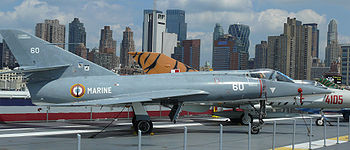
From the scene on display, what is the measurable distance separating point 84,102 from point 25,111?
9.06 m

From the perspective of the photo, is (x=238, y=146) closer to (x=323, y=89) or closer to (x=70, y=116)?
(x=323, y=89)

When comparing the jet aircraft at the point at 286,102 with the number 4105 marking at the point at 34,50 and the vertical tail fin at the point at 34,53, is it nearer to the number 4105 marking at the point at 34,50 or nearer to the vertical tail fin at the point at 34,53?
the vertical tail fin at the point at 34,53

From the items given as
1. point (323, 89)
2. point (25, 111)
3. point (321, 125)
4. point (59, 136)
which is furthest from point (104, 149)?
point (321, 125)

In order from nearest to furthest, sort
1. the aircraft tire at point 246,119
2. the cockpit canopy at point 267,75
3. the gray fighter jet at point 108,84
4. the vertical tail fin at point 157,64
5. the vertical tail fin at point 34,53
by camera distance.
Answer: the gray fighter jet at point 108,84 → the vertical tail fin at point 34,53 → the cockpit canopy at point 267,75 → the aircraft tire at point 246,119 → the vertical tail fin at point 157,64

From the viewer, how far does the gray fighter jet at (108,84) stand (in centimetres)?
1753

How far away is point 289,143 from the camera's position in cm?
1520

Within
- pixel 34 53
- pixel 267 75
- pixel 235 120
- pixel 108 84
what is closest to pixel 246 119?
pixel 235 120

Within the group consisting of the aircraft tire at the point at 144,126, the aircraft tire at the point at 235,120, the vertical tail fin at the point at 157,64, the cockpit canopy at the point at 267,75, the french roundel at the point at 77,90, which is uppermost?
the vertical tail fin at the point at 157,64

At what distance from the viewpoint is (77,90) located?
57.6 ft

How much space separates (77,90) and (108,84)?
136cm

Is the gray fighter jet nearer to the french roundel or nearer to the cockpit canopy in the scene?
the french roundel

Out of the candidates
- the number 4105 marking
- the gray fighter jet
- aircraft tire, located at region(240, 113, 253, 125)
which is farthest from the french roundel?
aircraft tire, located at region(240, 113, 253, 125)

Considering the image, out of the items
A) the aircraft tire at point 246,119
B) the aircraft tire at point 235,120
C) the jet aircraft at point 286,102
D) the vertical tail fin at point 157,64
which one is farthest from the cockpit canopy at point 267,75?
the vertical tail fin at point 157,64

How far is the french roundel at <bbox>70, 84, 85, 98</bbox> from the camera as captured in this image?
690 inches
